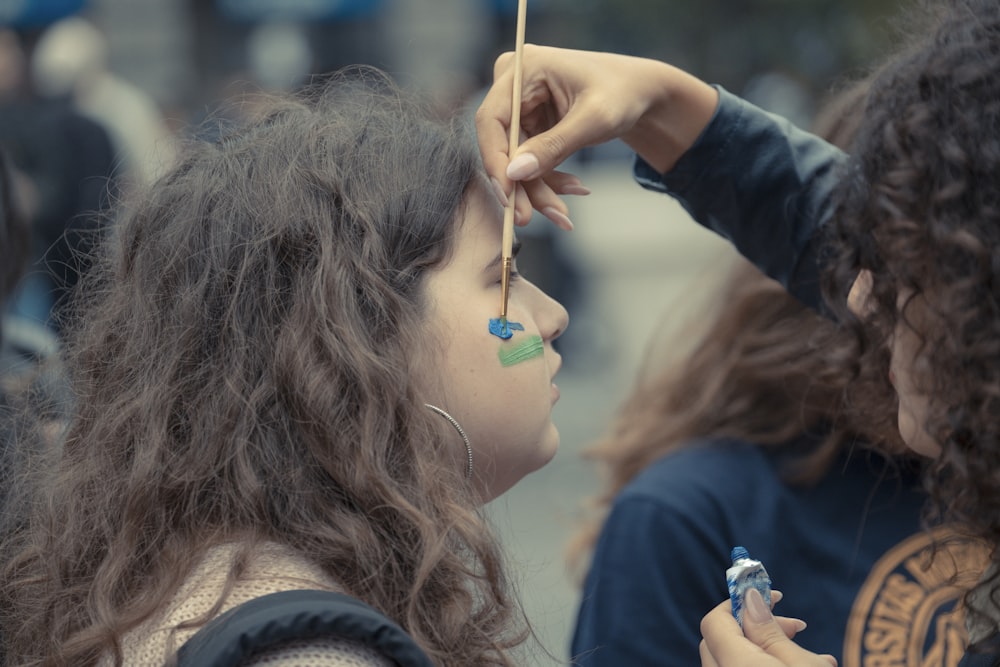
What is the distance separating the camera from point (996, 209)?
1.29m

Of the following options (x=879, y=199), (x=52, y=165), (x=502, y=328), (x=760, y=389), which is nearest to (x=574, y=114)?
(x=502, y=328)

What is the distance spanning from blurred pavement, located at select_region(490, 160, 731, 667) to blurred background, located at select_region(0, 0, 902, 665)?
0.06 feet

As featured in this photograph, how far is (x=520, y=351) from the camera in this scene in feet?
5.08

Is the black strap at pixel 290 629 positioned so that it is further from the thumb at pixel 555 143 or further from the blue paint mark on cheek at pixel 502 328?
the thumb at pixel 555 143

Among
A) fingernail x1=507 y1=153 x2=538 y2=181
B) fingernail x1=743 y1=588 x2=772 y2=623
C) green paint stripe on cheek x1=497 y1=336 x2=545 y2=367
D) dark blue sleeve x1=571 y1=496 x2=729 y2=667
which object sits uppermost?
fingernail x1=507 y1=153 x2=538 y2=181

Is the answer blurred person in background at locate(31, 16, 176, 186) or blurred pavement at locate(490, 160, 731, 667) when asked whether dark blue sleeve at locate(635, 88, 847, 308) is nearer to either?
blurred pavement at locate(490, 160, 731, 667)

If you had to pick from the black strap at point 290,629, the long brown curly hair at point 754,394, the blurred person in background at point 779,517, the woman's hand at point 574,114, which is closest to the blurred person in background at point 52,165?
the long brown curly hair at point 754,394

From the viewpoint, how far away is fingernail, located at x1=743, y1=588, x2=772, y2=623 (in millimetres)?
1320

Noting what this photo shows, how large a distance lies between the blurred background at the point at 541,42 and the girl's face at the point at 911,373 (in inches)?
120

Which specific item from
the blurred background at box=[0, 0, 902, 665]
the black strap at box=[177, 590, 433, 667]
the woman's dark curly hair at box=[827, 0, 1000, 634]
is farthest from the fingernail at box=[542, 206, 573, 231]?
the blurred background at box=[0, 0, 902, 665]

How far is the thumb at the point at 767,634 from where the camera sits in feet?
4.17

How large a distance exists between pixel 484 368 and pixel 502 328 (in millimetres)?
59

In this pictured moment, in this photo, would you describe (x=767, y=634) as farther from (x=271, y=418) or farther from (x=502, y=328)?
(x=271, y=418)

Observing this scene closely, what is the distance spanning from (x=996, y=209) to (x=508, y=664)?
2.48 ft
